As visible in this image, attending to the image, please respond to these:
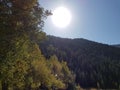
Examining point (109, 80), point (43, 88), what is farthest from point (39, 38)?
point (109, 80)

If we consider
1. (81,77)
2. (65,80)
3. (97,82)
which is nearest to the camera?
(65,80)

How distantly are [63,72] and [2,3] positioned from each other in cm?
9378

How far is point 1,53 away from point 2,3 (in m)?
3.28

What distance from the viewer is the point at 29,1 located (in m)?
19.9

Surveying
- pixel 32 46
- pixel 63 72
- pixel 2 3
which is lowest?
pixel 32 46

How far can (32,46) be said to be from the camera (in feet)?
67.7

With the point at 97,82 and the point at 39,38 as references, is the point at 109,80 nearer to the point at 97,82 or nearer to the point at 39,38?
the point at 97,82

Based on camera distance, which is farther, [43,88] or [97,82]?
[97,82]

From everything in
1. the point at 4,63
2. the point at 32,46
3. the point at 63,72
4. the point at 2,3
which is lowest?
the point at 4,63

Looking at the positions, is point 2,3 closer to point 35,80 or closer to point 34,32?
point 34,32

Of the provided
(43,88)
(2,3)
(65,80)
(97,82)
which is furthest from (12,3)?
(97,82)

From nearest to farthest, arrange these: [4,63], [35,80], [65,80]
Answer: [4,63]
[35,80]
[65,80]

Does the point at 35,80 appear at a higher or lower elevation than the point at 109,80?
lower

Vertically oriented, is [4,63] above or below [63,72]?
below
